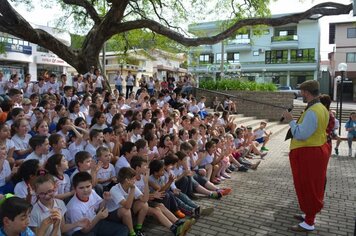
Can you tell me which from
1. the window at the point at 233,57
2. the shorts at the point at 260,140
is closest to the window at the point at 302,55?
the window at the point at 233,57

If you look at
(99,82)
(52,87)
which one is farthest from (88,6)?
(52,87)

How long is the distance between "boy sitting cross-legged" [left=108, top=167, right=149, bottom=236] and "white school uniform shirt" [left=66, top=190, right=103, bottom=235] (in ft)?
1.14

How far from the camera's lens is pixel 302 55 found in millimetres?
44906

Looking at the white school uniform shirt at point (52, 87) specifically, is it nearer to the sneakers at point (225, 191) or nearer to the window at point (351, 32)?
the sneakers at point (225, 191)

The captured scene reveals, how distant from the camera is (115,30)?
46.0 feet

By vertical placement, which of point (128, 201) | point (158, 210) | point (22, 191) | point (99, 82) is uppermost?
point (99, 82)

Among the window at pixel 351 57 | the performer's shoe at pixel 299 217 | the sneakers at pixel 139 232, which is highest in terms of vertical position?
the window at pixel 351 57

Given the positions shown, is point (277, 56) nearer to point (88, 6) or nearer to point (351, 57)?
point (351, 57)

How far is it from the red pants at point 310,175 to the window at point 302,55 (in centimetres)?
4243

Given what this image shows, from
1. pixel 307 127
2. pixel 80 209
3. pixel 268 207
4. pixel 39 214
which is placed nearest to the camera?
pixel 39 214

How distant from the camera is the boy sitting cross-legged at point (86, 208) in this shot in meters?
3.67

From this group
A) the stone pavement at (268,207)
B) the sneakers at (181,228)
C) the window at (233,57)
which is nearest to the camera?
the sneakers at (181,228)

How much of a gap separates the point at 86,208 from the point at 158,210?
1.13 metres

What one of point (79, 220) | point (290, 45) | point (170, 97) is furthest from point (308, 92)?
point (290, 45)
